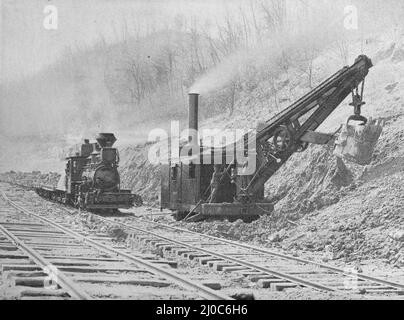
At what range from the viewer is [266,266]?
11.8 m

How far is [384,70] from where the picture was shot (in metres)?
27.0

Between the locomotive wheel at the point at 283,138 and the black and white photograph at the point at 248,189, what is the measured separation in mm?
58

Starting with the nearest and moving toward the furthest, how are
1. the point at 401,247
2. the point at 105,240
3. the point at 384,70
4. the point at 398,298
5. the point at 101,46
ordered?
the point at 398,298, the point at 401,247, the point at 105,240, the point at 384,70, the point at 101,46

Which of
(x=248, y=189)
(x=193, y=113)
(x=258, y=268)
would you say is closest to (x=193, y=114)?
(x=193, y=113)

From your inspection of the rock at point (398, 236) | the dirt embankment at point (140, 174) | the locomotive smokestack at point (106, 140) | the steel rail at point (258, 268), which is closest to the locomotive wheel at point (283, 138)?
the steel rail at point (258, 268)

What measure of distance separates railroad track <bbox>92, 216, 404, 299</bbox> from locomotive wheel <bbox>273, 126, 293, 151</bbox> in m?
3.48

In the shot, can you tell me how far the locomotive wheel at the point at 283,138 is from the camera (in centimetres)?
1797

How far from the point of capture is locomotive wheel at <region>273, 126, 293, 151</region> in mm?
17969

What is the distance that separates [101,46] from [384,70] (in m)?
34.1

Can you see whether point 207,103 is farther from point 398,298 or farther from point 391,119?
point 398,298

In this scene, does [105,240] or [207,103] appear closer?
[105,240]

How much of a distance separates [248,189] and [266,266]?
6643 mm

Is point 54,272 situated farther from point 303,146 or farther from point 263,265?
point 303,146
